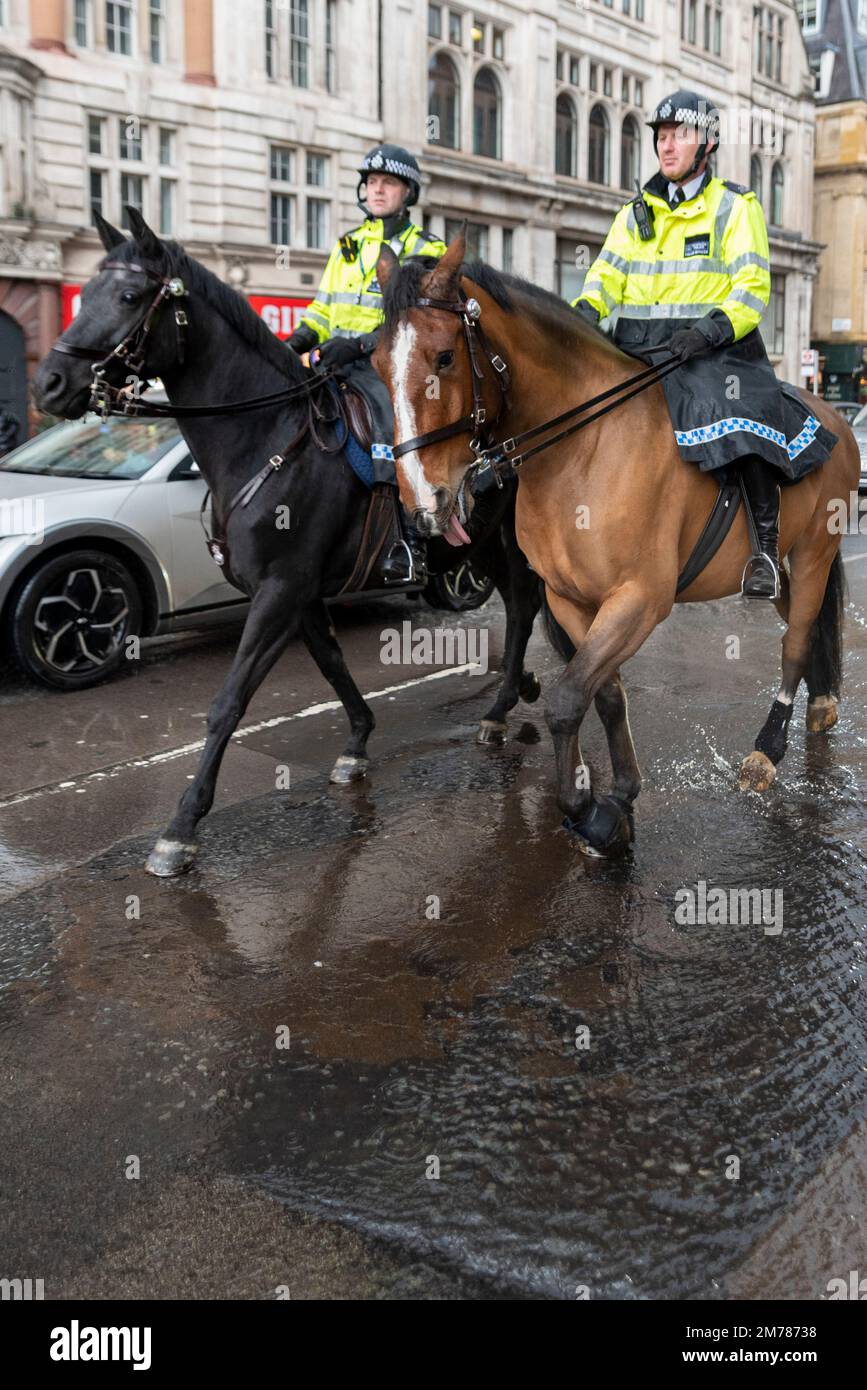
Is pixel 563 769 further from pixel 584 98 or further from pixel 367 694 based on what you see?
pixel 584 98

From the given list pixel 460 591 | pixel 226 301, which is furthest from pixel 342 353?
pixel 460 591

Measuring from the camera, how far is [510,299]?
452 centimetres

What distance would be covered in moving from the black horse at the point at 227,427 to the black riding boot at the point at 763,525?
1821mm

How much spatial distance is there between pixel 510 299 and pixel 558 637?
1.94 metres

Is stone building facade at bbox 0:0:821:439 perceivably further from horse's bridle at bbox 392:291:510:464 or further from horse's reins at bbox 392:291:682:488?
horse's bridle at bbox 392:291:510:464

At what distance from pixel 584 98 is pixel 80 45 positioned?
17929mm

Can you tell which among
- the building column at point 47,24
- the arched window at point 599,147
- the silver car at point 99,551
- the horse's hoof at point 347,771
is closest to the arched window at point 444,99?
the arched window at point 599,147

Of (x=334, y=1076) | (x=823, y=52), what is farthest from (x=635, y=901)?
(x=823, y=52)

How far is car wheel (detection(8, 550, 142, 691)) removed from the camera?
812cm

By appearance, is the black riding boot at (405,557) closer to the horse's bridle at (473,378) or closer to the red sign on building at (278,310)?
the horse's bridle at (473,378)

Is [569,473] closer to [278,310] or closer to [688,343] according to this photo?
[688,343]

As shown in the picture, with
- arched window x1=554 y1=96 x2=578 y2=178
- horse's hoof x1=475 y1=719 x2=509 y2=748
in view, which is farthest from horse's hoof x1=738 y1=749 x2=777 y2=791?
arched window x1=554 y1=96 x2=578 y2=178

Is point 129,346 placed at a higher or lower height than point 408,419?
higher

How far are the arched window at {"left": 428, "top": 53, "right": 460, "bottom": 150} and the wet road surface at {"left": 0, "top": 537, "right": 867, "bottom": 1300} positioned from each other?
1159 inches
